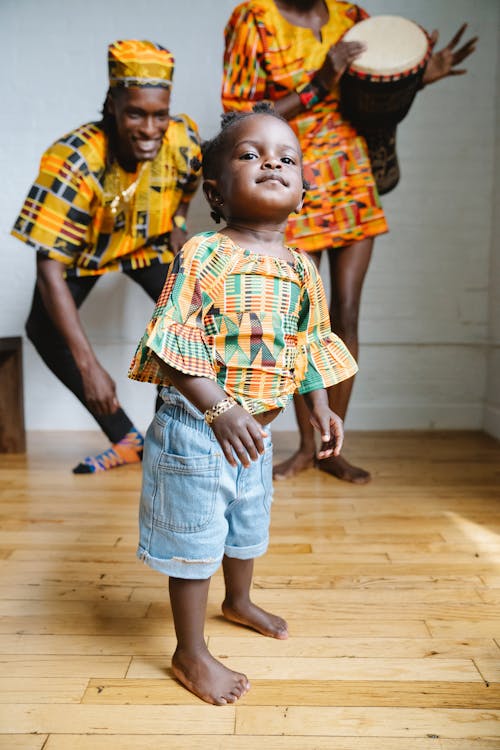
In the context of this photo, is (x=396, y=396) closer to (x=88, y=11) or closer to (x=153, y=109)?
(x=153, y=109)

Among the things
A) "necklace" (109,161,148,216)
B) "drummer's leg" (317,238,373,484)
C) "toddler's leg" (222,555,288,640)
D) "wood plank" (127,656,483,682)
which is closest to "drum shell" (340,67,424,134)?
"drummer's leg" (317,238,373,484)

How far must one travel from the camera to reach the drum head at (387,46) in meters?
→ 1.86

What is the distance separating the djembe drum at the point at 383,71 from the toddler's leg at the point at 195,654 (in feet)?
4.79

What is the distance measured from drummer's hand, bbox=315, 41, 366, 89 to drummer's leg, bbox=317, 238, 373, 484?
0.47 metres

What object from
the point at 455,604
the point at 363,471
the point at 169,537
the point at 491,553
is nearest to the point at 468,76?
the point at 363,471

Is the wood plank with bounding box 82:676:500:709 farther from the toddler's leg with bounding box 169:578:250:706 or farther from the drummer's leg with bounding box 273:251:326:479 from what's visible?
the drummer's leg with bounding box 273:251:326:479

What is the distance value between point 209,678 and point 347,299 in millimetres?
1334

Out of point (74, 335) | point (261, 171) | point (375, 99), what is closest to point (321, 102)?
point (375, 99)

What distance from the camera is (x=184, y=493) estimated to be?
1029 mm

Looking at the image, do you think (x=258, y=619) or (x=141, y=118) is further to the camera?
(x=141, y=118)

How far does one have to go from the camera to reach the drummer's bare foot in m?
2.11

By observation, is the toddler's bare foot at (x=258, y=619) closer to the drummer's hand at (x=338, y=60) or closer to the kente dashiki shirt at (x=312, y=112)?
the kente dashiki shirt at (x=312, y=112)

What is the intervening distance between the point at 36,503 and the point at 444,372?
1762 millimetres

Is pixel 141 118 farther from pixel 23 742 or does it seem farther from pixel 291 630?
pixel 23 742
